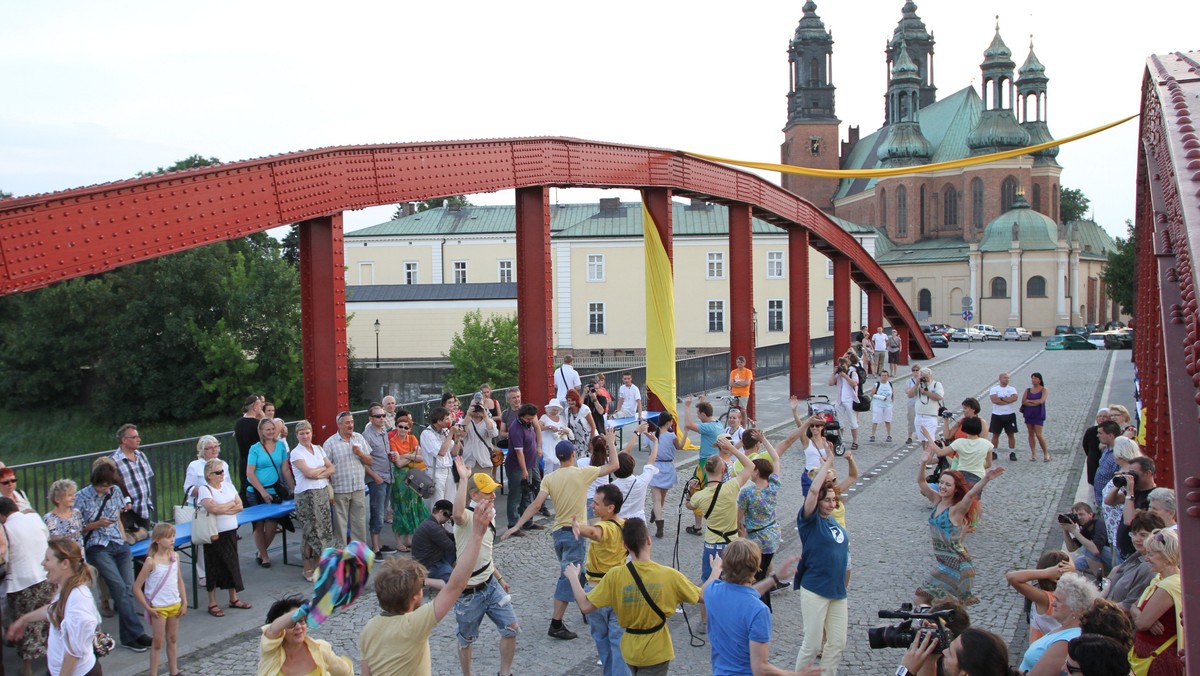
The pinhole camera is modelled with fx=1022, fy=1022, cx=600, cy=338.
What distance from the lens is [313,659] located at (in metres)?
4.86

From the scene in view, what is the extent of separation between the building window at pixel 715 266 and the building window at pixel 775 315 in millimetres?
3548

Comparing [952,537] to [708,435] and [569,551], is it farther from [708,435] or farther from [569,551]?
[708,435]

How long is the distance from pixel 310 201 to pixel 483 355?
41.1 metres

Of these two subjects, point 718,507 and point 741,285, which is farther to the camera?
point 741,285

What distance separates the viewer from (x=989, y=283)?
81.8 metres

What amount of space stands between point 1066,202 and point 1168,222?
112 metres

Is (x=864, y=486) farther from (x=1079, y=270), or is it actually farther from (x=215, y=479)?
(x=1079, y=270)

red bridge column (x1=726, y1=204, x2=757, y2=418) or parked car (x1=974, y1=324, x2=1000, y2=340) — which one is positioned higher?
red bridge column (x1=726, y1=204, x2=757, y2=418)

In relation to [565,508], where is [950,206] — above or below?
above

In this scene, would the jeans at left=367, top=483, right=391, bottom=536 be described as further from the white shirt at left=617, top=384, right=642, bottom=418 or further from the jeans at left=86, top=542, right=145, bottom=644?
the white shirt at left=617, top=384, right=642, bottom=418

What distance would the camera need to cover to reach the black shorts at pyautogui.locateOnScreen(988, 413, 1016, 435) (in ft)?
54.2

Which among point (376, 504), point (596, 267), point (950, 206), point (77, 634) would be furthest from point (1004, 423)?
point (950, 206)

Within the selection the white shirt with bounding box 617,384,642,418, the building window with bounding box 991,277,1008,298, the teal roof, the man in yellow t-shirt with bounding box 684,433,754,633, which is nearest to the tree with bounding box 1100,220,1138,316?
the building window with bounding box 991,277,1008,298

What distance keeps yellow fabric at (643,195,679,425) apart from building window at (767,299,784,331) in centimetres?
4454
